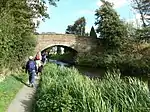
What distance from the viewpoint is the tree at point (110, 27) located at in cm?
4581

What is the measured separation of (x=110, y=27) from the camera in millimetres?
45938

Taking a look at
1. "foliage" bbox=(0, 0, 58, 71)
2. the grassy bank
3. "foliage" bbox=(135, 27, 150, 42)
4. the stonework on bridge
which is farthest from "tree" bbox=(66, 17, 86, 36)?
the grassy bank

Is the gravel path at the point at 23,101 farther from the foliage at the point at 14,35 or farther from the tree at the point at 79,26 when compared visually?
the tree at the point at 79,26

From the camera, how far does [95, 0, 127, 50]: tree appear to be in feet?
150

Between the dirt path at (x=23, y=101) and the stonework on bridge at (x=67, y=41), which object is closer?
the dirt path at (x=23, y=101)

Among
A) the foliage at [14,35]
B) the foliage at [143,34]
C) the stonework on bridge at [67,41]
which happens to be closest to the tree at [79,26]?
the stonework on bridge at [67,41]

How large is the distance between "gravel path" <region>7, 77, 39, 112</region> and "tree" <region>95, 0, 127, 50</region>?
30.8 metres

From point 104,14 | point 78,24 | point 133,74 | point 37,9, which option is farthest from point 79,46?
point 78,24

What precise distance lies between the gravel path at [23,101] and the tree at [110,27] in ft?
101

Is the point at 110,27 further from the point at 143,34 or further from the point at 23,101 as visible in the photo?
the point at 23,101

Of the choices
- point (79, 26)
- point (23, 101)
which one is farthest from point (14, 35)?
point (79, 26)

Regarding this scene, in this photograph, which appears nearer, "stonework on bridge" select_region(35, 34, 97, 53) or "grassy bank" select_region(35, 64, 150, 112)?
"grassy bank" select_region(35, 64, 150, 112)

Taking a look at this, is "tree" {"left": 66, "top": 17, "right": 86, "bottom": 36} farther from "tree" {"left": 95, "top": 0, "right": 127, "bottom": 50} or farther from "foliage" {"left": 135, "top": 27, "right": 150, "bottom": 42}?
"foliage" {"left": 135, "top": 27, "right": 150, "bottom": 42}

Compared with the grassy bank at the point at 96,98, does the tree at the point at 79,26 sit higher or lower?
higher
